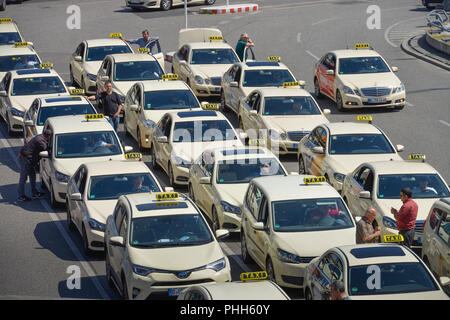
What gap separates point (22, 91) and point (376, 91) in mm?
10054

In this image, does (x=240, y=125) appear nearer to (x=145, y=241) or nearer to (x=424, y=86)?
(x=424, y=86)

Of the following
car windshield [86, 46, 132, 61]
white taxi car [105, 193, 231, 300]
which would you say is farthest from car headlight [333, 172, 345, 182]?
car windshield [86, 46, 132, 61]

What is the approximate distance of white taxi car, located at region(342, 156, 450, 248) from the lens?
17609mm

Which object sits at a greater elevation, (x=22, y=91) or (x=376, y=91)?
(x=22, y=91)

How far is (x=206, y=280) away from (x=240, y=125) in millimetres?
12161

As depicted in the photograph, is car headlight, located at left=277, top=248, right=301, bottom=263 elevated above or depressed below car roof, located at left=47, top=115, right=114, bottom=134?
below

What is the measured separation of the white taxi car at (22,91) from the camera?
87.1ft

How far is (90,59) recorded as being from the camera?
31.7 metres

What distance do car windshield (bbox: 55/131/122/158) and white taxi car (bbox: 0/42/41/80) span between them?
10.1 meters

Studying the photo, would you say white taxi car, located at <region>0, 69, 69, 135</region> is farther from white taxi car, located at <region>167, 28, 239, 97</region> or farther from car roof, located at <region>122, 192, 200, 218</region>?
car roof, located at <region>122, 192, 200, 218</region>

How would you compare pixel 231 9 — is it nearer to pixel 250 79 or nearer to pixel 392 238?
pixel 250 79

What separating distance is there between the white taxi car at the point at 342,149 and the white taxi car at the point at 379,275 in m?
6.75

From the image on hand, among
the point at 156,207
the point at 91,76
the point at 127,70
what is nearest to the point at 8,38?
the point at 91,76

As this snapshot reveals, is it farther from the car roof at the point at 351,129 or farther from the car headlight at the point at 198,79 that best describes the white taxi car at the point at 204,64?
the car roof at the point at 351,129
